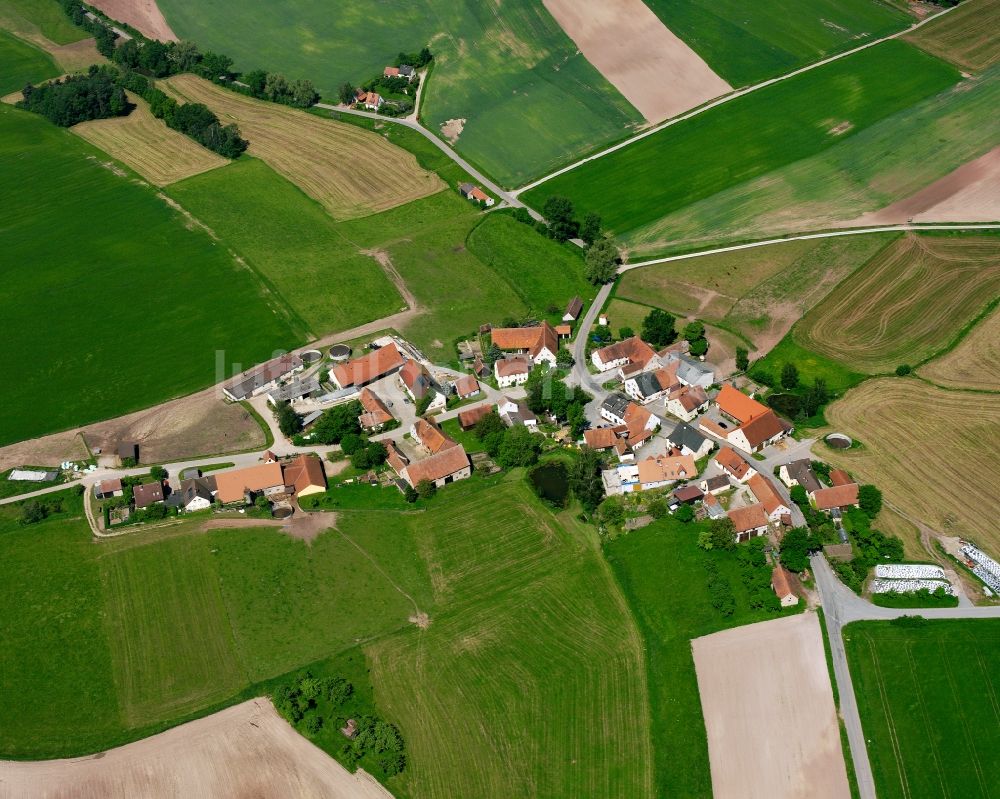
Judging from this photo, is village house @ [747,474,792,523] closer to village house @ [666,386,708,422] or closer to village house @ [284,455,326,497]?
village house @ [666,386,708,422]

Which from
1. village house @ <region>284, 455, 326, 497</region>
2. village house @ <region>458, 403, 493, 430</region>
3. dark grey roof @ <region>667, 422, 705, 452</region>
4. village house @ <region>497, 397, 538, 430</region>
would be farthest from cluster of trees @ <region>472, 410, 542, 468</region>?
village house @ <region>284, 455, 326, 497</region>

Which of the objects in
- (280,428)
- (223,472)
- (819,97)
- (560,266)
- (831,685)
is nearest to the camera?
(831,685)

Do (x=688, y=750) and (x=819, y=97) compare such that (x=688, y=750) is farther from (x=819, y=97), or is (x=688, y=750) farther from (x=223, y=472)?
(x=819, y=97)

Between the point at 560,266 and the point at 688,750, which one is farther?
the point at 560,266

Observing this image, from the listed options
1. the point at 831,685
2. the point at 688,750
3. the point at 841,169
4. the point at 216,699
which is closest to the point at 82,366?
the point at 216,699

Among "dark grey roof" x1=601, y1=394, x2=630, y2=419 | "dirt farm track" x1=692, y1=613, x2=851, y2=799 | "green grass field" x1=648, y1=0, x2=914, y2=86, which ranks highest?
"green grass field" x1=648, y1=0, x2=914, y2=86

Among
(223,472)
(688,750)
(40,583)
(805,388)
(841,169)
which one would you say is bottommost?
(40,583)

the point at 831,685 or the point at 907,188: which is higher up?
the point at 907,188

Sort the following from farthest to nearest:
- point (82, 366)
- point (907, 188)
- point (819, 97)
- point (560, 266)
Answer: point (819, 97), point (907, 188), point (560, 266), point (82, 366)

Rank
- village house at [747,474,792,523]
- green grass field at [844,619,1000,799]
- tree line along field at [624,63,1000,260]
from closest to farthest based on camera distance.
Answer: green grass field at [844,619,1000,799], village house at [747,474,792,523], tree line along field at [624,63,1000,260]
